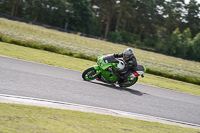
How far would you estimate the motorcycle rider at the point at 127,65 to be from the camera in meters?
9.43

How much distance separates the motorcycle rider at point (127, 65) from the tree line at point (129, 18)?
1569 inches

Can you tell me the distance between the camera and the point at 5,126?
3.69m

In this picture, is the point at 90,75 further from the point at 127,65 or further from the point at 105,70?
the point at 127,65

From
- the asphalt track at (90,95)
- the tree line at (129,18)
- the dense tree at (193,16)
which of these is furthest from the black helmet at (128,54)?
the dense tree at (193,16)

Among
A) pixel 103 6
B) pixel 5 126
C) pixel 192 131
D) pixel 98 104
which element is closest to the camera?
pixel 5 126

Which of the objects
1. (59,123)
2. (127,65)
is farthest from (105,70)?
(59,123)

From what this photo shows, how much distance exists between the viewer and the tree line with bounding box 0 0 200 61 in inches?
2066

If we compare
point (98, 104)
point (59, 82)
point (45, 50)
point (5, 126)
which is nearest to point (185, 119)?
point (98, 104)

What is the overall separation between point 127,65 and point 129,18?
59451 millimetres

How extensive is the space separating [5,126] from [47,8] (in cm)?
5248

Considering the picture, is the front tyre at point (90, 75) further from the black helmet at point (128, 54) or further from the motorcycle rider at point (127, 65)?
the black helmet at point (128, 54)

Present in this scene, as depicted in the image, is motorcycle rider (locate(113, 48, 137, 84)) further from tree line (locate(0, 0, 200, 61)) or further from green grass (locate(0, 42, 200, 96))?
tree line (locate(0, 0, 200, 61))

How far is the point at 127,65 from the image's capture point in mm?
9656

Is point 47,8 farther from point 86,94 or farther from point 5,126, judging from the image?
point 5,126
